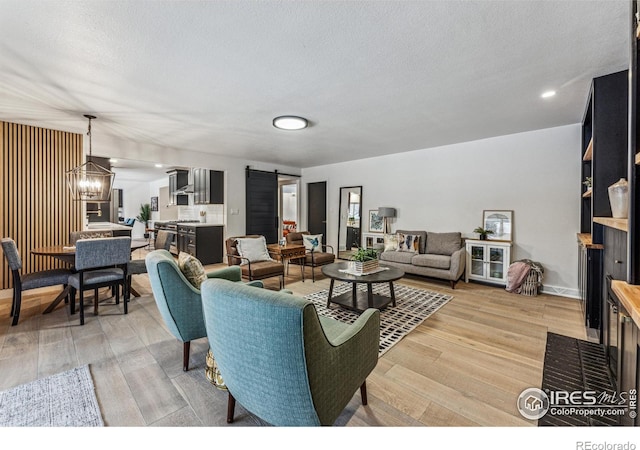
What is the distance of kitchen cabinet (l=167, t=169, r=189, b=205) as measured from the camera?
24.9ft

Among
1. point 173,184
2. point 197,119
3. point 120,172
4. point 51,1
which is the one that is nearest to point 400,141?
point 197,119

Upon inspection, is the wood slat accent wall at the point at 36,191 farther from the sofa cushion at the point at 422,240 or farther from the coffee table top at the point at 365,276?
the sofa cushion at the point at 422,240

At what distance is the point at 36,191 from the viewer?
3.96 metres

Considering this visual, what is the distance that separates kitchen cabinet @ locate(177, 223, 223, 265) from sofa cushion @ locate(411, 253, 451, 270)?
424 cm

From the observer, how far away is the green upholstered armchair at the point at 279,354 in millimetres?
1065

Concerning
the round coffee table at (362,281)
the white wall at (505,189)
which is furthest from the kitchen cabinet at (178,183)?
the round coffee table at (362,281)

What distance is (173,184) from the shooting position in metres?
7.89

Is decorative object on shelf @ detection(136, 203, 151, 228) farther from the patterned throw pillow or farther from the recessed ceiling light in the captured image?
the patterned throw pillow

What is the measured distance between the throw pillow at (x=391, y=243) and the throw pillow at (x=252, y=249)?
2.25 meters

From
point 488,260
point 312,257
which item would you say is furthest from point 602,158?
point 312,257

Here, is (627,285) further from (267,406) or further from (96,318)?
(96,318)

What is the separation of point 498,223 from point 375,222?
7.73ft

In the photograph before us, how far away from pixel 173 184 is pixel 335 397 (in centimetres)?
810

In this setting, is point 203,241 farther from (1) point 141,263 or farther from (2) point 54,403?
(2) point 54,403
